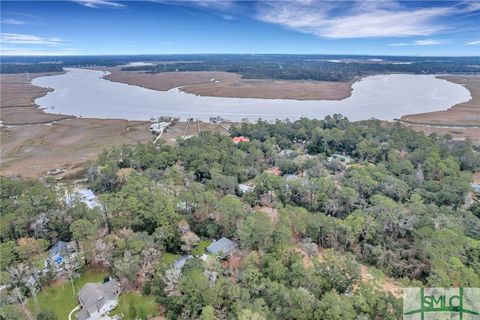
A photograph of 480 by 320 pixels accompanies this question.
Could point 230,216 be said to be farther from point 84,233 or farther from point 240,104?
point 240,104

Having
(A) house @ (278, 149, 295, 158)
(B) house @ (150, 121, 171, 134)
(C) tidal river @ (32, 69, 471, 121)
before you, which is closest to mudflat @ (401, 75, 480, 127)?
(C) tidal river @ (32, 69, 471, 121)

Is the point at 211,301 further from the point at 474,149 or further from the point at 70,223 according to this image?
the point at 474,149

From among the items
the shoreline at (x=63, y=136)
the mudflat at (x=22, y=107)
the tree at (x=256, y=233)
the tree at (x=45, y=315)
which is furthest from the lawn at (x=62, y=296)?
the mudflat at (x=22, y=107)

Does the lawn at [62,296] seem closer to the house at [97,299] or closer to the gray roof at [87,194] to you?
the house at [97,299]

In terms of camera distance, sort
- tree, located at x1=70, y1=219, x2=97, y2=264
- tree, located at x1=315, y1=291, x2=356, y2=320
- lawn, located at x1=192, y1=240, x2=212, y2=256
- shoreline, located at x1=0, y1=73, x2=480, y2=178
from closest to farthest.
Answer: tree, located at x1=315, y1=291, x2=356, y2=320, tree, located at x1=70, y1=219, x2=97, y2=264, lawn, located at x1=192, y1=240, x2=212, y2=256, shoreline, located at x1=0, y1=73, x2=480, y2=178

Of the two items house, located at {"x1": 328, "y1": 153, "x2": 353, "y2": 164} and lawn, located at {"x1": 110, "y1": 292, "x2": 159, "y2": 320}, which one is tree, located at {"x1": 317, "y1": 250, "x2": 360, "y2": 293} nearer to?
lawn, located at {"x1": 110, "y1": 292, "x2": 159, "y2": 320}

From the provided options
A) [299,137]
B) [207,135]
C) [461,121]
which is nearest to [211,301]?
[207,135]
